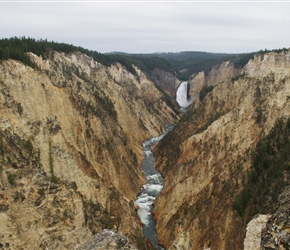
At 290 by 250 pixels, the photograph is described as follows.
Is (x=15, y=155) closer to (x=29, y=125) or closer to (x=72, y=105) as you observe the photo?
(x=29, y=125)

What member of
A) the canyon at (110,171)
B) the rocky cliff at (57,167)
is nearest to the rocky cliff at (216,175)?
the canyon at (110,171)

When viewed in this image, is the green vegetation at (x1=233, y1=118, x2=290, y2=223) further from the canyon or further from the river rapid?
the river rapid

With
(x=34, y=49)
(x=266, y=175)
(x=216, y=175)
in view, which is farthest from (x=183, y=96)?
(x=266, y=175)

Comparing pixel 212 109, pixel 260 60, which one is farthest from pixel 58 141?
pixel 260 60

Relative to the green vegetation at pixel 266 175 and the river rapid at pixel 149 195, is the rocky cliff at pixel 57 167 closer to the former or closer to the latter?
the river rapid at pixel 149 195

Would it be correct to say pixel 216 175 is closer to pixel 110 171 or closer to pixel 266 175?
pixel 266 175

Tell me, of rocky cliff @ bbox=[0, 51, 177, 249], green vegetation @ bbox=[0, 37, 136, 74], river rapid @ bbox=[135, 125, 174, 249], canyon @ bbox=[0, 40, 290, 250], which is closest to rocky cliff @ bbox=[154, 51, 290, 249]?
canyon @ bbox=[0, 40, 290, 250]

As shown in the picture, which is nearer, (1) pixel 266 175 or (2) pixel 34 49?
(1) pixel 266 175

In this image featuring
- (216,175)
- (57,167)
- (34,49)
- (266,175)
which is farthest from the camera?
(34,49)
